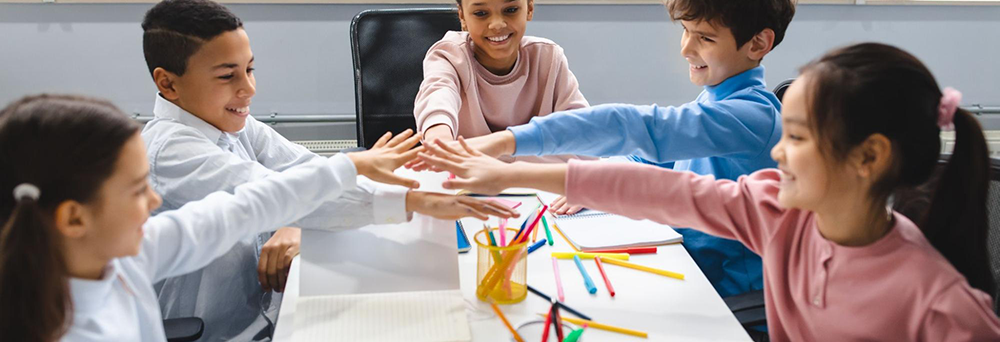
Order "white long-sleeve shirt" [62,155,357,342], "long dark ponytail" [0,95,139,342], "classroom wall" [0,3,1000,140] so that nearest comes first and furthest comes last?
"long dark ponytail" [0,95,139,342]
"white long-sleeve shirt" [62,155,357,342]
"classroom wall" [0,3,1000,140]

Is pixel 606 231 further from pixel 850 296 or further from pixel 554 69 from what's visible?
pixel 554 69

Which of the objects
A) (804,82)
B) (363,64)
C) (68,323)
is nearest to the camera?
(68,323)

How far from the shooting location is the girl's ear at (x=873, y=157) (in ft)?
2.93

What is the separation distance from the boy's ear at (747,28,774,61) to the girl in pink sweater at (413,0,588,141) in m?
0.56

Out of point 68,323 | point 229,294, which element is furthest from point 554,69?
point 68,323

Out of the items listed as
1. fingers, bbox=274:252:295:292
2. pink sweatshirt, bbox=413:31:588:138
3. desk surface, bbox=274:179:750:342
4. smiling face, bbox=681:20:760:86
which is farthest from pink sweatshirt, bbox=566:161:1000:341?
pink sweatshirt, bbox=413:31:588:138

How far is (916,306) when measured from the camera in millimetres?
887

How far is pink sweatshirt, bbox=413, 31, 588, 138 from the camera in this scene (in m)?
1.91

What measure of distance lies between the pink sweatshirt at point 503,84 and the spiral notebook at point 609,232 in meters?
0.59

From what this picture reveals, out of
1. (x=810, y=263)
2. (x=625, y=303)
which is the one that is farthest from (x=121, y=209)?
(x=810, y=263)

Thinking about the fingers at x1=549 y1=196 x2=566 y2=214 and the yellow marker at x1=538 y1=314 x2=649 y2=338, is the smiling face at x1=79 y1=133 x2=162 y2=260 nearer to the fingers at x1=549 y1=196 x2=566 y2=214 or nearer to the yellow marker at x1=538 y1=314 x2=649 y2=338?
the yellow marker at x1=538 y1=314 x2=649 y2=338

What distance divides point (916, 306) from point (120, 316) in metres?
1.03

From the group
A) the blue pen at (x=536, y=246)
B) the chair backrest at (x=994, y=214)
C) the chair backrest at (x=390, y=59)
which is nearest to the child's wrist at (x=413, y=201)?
the blue pen at (x=536, y=246)

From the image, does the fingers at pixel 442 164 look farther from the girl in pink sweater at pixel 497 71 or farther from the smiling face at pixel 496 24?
the smiling face at pixel 496 24
